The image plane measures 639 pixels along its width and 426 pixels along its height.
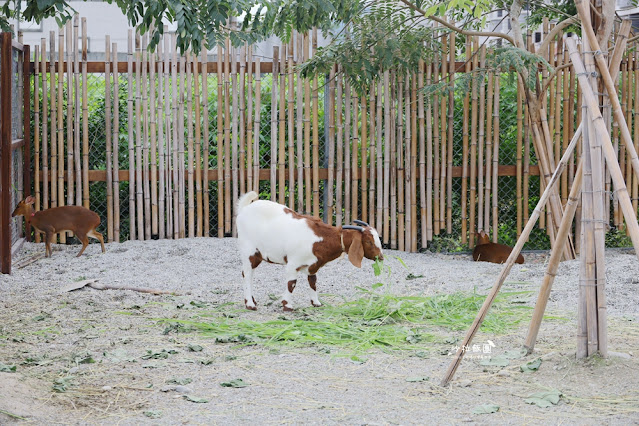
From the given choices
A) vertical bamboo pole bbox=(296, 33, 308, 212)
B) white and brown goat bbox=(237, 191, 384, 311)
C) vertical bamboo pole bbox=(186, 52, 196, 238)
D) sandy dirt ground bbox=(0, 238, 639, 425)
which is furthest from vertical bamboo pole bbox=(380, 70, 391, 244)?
white and brown goat bbox=(237, 191, 384, 311)

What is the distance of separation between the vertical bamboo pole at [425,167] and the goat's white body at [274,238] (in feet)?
9.99

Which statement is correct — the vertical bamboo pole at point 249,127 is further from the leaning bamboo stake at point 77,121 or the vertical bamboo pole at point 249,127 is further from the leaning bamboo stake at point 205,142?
the leaning bamboo stake at point 77,121

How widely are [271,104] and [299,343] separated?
419cm

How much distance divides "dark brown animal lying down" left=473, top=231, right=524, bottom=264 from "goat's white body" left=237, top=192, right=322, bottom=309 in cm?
312

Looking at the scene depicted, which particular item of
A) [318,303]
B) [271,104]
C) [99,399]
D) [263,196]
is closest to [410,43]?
[271,104]

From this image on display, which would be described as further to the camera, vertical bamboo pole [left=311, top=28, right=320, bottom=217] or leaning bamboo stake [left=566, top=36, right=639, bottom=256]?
vertical bamboo pole [left=311, top=28, right=320, bottom=217]

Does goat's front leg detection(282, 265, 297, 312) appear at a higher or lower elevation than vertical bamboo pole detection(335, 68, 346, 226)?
lower

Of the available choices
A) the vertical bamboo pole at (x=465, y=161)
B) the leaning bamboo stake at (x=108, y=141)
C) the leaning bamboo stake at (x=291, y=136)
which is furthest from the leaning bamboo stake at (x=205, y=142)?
the vertical bamboo pole at (x=465, y=161)

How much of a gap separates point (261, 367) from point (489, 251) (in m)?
4.49

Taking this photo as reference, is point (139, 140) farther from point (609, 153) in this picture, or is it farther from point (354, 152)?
point (609, 153)

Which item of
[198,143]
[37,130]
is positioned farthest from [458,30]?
[37,130]

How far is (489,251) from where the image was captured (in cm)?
827

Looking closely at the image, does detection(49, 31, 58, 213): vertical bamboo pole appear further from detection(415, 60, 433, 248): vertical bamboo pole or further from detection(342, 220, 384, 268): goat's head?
detection(342, 220, 384, 268): goat's head

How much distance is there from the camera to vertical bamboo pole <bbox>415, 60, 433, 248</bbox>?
8.44m
